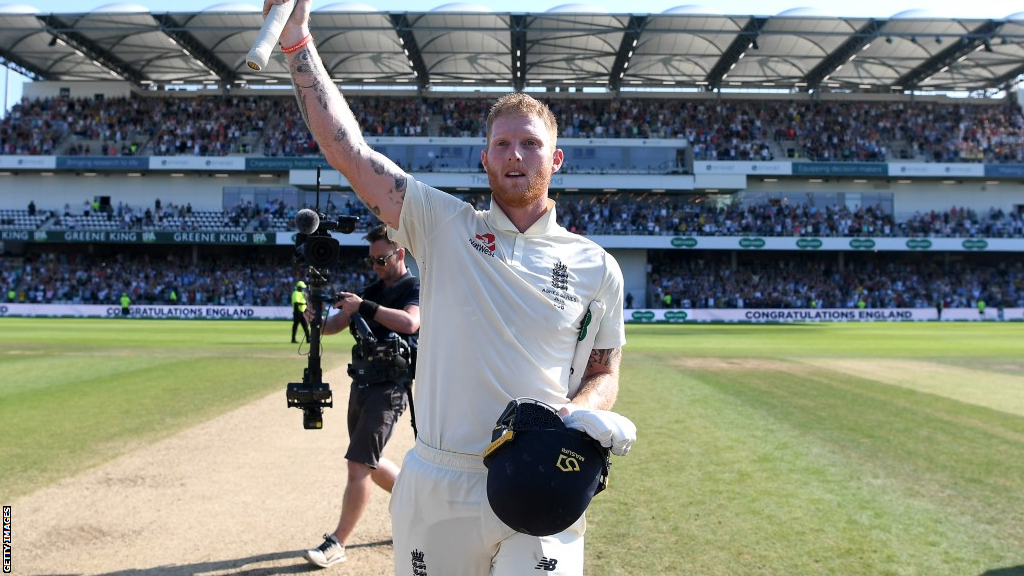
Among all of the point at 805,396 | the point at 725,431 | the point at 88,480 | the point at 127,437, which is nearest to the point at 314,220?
the point at 88,480

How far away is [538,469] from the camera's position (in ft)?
8.05

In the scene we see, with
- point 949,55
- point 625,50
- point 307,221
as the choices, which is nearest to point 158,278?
point 625,50

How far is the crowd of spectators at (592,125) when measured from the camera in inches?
2156

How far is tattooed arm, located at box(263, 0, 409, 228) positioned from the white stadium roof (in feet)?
148

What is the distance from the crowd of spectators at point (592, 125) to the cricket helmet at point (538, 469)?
53.0 meters

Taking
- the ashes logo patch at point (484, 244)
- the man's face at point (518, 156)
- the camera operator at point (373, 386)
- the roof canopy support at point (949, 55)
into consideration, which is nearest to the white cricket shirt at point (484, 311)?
the ashes logo patch at point (484, 244)

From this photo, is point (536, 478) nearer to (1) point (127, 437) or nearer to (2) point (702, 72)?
(1) point (127, 437)

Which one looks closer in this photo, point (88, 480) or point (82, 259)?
point (88, 480)

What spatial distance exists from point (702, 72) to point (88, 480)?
5479cm

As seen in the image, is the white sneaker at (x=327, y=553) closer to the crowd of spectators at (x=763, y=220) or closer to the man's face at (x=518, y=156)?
the man's face at (x=518, y=156)

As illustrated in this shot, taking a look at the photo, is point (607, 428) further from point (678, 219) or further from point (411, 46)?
point (678, 219)

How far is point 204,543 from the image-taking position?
560cm

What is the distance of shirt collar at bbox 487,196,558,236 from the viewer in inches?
113

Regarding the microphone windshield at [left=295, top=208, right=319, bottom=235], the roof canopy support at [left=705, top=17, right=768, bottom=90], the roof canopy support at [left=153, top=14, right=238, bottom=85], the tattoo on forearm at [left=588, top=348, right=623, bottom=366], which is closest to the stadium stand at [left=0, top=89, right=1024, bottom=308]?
the roof canopy support at [left=705, top=17, right=768, bottom=90]
